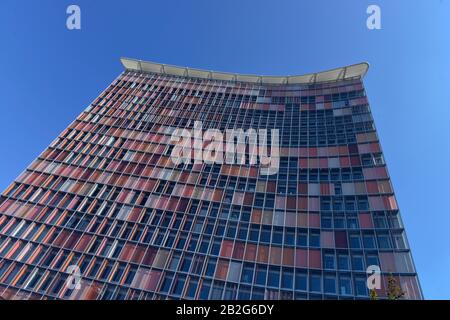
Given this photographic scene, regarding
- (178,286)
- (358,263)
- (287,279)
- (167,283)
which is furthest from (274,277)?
(167,283)

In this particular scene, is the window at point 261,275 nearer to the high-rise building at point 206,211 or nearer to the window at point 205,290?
the high-rise building at point 206,211

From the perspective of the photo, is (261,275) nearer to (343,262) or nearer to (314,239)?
(314,239)

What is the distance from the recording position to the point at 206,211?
29391 millimetres

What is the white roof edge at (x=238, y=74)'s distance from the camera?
145 ft

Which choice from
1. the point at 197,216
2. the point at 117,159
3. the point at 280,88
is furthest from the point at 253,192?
the point at 280,88

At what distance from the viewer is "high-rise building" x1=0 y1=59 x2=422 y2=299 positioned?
2358cm

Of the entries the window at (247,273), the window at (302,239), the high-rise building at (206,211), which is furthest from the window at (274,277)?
the window at (302,239)

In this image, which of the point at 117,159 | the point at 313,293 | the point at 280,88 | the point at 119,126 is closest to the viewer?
the point at 313,293

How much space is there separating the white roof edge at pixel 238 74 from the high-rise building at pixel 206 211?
210 centimetres

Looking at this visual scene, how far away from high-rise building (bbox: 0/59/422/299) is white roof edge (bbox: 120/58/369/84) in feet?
6.88

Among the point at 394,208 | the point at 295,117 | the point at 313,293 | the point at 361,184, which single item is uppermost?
the point at 295,117
